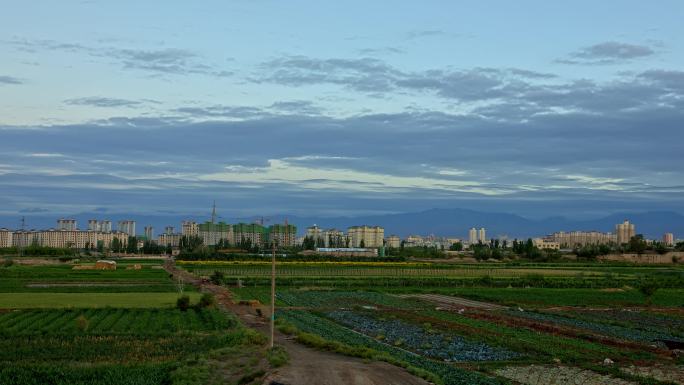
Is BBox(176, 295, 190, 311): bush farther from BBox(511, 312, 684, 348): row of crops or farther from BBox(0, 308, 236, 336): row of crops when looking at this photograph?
BBox(511, 312, 684, 348): row of crops

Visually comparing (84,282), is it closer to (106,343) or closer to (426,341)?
(106,343)

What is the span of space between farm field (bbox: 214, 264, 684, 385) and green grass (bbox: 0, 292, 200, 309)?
663cm

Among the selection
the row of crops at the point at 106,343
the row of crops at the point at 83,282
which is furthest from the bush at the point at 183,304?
the row of crops at the point at 83,282

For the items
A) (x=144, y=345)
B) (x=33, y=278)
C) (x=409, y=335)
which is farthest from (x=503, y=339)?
(x=33, y=278)

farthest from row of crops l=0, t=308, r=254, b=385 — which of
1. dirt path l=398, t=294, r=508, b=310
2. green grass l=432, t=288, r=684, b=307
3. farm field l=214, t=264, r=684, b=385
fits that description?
green grass l=432, t=288, r=684, b=307

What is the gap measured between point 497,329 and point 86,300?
26.6 metres

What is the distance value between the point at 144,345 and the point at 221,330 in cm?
570

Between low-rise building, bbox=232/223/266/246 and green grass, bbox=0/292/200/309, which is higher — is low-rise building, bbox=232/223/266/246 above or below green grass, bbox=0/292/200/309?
above

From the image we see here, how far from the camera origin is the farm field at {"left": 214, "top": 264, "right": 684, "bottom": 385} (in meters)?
23.6

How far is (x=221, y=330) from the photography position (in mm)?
Result: 31906

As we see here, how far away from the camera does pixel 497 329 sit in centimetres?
3497

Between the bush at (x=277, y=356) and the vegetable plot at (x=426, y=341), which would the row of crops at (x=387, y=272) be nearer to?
the vegetable plot at (x=426, y=341)

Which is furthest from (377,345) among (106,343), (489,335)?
(106,343)

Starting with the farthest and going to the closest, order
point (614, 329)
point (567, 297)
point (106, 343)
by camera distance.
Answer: point (567, 297), point (614, 329), point (106, 343)
